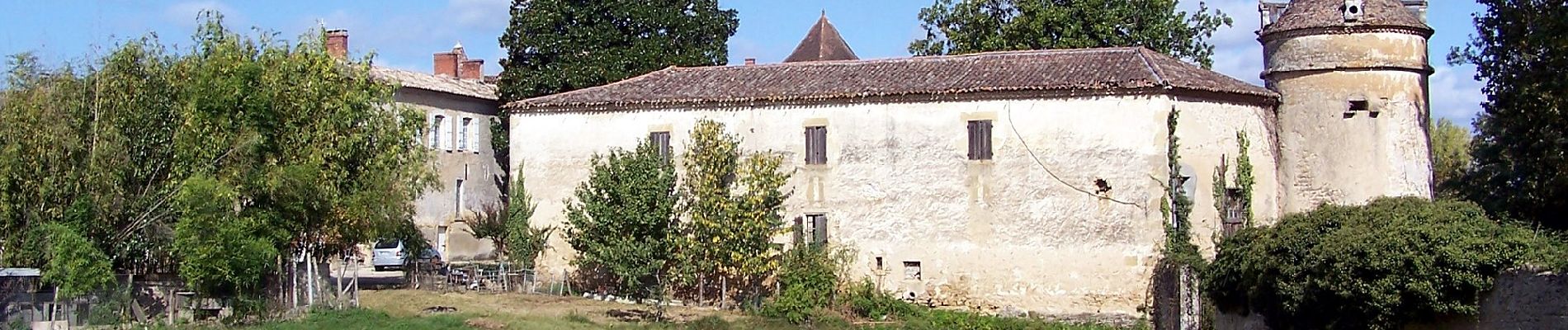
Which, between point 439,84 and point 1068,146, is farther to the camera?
point 439,84

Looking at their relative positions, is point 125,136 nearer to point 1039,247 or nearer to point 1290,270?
point 1039,247

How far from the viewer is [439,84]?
43031 mm

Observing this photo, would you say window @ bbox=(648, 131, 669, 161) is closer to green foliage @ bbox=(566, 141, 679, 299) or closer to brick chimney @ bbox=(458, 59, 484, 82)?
green foliage @ bbox=(566, 141, 679, 299)

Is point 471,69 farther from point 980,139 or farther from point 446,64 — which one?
point 980,139

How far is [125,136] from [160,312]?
313cm

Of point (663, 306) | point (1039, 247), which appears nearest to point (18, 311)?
point (663, 306)

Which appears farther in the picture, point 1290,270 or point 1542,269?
point 1290,270

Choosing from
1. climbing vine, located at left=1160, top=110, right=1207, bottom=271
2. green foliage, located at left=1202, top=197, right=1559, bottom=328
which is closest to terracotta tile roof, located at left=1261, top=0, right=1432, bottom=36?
climbing vine, located at left=1160, top=110, right=1207, bottom=271

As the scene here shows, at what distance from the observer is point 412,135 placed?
1205 inches

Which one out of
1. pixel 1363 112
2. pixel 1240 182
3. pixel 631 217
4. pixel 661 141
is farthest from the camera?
pixel 661 141

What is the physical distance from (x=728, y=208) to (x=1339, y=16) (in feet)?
39.2

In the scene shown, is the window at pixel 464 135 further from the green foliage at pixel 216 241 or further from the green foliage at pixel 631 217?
the green foliage at pixel 216 241

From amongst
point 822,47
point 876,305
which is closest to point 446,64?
point 822,47

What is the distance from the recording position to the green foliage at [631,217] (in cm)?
3088
